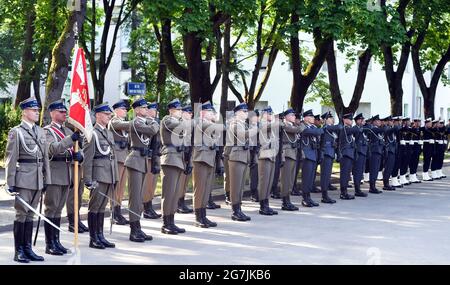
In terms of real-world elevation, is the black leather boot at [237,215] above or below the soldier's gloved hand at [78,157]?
below

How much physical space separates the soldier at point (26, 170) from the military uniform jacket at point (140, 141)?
1.94 m

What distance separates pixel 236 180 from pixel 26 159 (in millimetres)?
5067

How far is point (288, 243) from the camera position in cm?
1106

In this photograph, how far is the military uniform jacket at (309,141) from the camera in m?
15.8

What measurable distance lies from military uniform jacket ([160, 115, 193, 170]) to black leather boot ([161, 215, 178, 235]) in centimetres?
80

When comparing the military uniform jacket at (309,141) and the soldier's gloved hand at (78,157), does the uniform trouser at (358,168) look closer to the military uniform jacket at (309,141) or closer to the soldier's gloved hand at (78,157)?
the military uniform jacket at (309,141)

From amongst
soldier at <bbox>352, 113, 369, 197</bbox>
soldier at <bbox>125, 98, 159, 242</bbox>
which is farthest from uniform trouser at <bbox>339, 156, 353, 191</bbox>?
soldier at <bbox>125, 98, 159, 242</bbox>

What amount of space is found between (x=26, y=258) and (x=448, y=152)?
1466 inches

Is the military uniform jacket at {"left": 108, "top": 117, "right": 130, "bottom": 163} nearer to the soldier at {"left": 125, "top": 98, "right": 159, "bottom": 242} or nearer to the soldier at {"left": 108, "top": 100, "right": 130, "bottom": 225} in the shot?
the soldier at {"left": 108, "top": 100, "right": 130, "bottom": 225}

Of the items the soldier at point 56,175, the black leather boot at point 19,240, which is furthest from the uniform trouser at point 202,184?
the black leather boot at point 19,240

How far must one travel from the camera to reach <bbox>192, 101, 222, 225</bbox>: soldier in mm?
12586

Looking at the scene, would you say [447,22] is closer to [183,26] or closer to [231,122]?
[183,26]

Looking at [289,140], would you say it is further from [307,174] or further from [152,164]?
[152,164]
